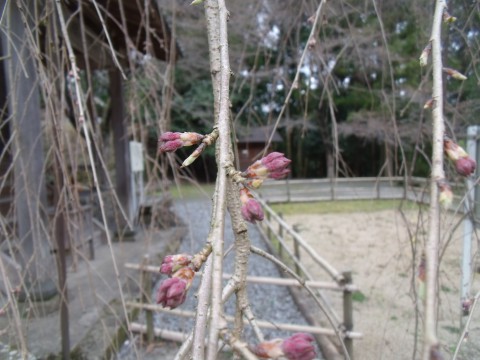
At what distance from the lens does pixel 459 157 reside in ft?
1.34

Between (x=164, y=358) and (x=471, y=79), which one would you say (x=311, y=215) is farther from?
(x=471, y=79)

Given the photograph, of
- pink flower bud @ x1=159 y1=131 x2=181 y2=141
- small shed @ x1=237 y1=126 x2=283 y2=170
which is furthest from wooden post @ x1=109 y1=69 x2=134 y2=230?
pink flower bud @ x1=159 y1=131 x2=181 y2=141

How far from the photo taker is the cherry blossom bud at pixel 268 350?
1.06ft

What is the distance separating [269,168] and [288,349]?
20cm

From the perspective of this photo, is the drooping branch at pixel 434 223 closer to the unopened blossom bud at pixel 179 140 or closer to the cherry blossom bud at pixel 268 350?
the cherry blossom bud at pixel 268 350

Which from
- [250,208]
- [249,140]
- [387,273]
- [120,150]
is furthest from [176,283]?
[249,140]

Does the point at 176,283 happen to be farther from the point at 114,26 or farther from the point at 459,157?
the point at 114,26

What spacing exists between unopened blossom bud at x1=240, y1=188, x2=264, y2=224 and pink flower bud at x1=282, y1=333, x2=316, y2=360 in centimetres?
15

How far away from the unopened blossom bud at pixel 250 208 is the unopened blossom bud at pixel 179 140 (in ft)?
0.27

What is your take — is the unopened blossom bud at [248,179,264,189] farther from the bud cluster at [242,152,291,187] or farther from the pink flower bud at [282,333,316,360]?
the pink flower bud at [282,333,316,360]

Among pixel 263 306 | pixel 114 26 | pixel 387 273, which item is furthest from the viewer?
pixel 387 273

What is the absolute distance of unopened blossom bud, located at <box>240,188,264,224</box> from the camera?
0.46 m

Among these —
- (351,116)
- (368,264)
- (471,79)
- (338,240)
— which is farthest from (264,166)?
(351,116)

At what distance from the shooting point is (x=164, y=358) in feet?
8.58
